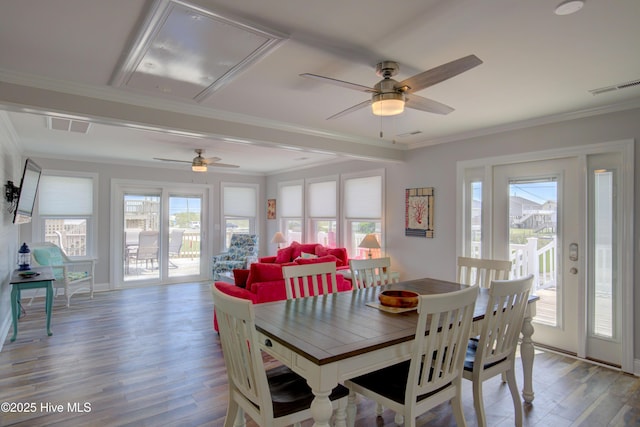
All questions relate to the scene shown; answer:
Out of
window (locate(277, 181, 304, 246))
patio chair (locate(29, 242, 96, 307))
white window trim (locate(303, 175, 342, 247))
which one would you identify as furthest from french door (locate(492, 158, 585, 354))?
patio chair (locate(29, 242, 96, 307))

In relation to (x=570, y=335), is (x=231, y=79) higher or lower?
higher

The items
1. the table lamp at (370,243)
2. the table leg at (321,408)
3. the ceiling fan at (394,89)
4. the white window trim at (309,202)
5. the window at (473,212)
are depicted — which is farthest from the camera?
the white window trim at (309,202)

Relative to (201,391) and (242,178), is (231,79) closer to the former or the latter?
(201,391)

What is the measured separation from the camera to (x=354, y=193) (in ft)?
20.4

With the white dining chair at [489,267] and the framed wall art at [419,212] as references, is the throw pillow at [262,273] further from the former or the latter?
the framed wall art at [419,212]

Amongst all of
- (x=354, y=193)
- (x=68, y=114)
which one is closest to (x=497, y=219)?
(x=354, y=193)

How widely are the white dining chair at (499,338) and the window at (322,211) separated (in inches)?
173

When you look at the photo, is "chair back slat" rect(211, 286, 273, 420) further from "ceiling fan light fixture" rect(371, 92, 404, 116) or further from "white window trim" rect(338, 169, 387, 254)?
"white window trim" rect(338, 169, 387, 254)

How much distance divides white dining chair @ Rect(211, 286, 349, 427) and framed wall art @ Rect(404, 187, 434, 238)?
3445 mm

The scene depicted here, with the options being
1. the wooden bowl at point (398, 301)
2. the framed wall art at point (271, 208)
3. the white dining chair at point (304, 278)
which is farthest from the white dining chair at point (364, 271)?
the framed wall art at point (271, 208)

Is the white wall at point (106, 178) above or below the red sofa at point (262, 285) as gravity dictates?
above

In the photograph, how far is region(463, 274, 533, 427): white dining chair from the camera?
207 centimetres

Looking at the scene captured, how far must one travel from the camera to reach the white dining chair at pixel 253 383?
1624 millimetres

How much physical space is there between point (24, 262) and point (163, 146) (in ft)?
7.74
